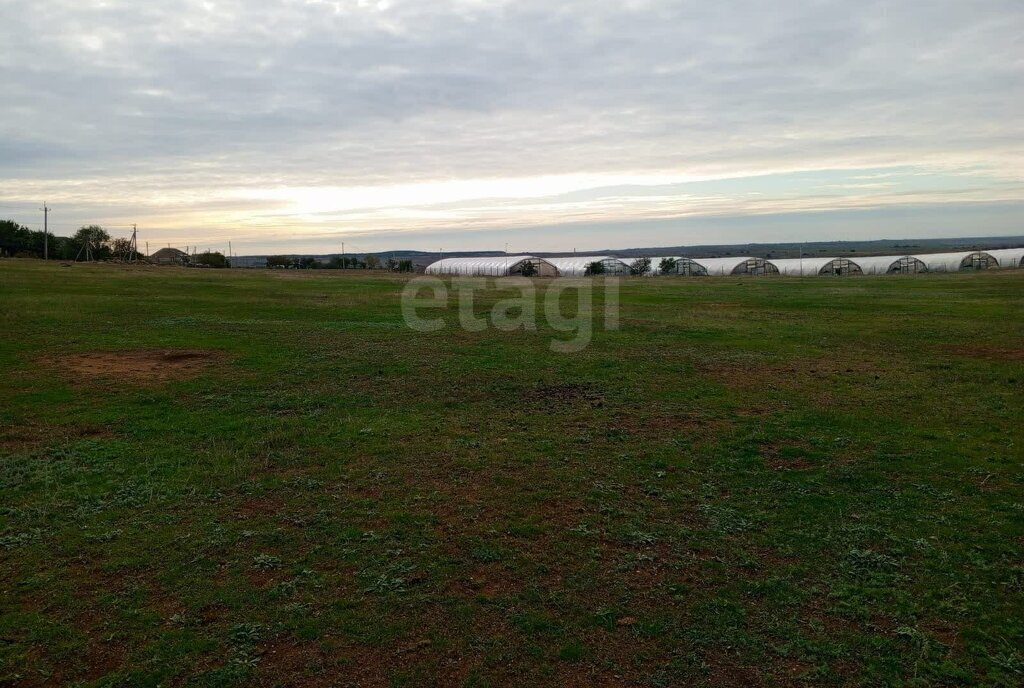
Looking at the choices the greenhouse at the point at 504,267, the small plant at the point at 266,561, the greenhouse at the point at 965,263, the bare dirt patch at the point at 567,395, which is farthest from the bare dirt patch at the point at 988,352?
the greenhouse at the point at 965,263

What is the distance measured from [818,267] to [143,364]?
2741 inches

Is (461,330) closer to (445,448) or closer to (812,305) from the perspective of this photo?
(445,448)

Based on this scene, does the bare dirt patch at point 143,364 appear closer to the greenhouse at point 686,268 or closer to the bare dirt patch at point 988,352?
the bare dirt patch at point 988,352

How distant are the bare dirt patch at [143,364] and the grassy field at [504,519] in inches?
4.3

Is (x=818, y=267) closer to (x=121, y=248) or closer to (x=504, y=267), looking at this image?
(x=504, y=267)

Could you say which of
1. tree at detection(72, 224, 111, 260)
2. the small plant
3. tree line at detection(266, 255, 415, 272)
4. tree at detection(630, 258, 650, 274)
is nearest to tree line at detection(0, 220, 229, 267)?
tree at detection(72, 224, 111, 260)

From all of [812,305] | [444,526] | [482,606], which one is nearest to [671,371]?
[444,526]

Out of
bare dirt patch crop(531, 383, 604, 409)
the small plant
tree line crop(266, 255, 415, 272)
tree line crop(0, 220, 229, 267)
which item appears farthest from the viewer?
tree line crop(266, 255, 415, 272)

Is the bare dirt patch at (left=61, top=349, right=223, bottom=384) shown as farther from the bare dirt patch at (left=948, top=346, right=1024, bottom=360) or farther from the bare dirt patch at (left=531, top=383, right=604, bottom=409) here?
the bare dirt patch at (left=948, top=346, right=1024, bottom=360)

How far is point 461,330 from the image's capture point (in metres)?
21.5

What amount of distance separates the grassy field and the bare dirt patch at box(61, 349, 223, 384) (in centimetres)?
11

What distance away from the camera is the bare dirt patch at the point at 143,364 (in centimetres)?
1427

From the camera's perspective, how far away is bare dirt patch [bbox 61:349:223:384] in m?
14.3

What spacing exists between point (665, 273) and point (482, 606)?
69.8m
